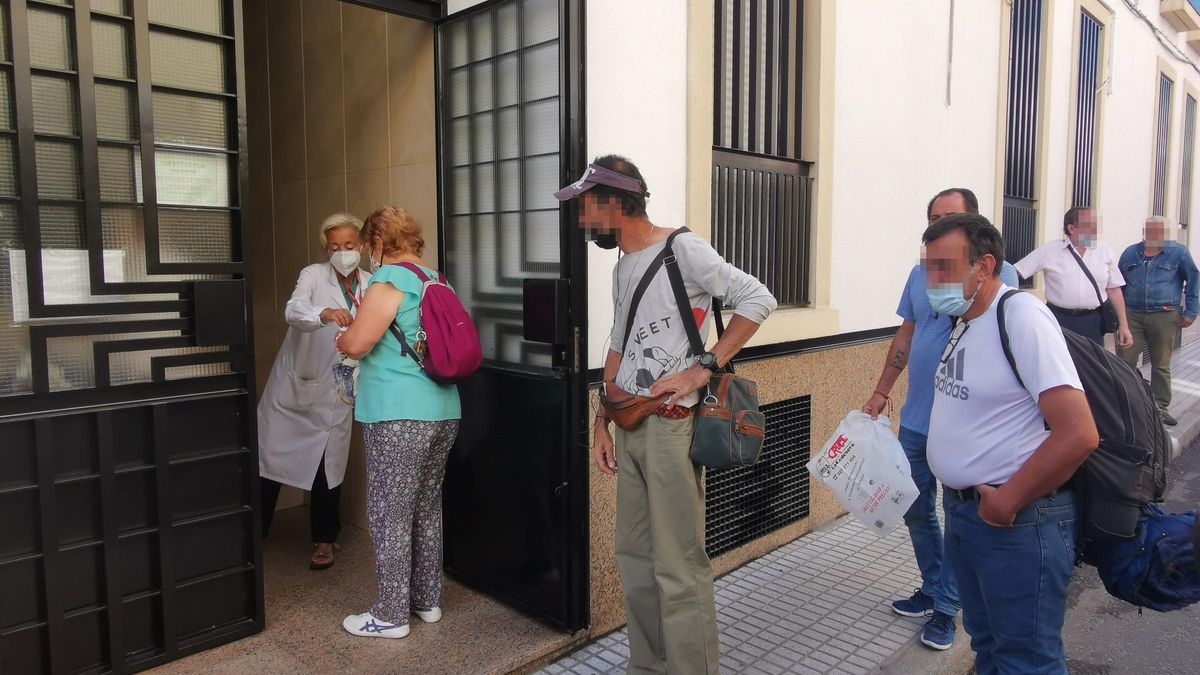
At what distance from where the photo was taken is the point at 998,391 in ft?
7.76

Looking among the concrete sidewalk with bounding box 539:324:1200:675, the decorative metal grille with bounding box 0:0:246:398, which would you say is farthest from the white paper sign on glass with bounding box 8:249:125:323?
the concrete sidewalk with bounding box 539:324:1200:675

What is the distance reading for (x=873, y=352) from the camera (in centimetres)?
582

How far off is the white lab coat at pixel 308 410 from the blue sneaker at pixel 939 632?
2917 mm

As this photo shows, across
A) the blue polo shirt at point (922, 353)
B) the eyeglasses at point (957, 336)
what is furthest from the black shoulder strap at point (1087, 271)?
the eyeglasses at point (957, 336)

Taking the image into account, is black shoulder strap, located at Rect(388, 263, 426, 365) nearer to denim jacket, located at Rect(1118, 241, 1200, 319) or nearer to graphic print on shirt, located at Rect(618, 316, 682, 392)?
graphic print on shirt, located at Rect(618, 316, 682, 392)

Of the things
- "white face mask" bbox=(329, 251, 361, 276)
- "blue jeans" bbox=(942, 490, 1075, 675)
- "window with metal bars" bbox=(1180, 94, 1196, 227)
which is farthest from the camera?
"window with metal bars" bbox=(1180, 94, 1196, 227)

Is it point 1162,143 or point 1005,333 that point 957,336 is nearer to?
point 1005,333

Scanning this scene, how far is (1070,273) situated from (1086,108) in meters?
4.22

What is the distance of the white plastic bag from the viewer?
3012 millimetres

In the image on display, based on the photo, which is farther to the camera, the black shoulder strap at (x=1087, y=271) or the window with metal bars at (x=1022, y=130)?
the window with metal bars at (x=1022, y=130)

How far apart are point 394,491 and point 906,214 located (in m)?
4.34

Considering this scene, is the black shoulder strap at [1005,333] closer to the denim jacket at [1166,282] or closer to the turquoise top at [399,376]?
the turquoise top at [399,376]

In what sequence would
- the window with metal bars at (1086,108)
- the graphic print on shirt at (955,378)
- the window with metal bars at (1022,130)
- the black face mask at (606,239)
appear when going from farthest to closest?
the window with metal bars at (1086,108) → the window with metal bars at (1022,130) → the black face mask at (606,239) → the graphic print on shirt at (955,378)

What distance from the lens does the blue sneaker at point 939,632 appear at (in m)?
3.65
